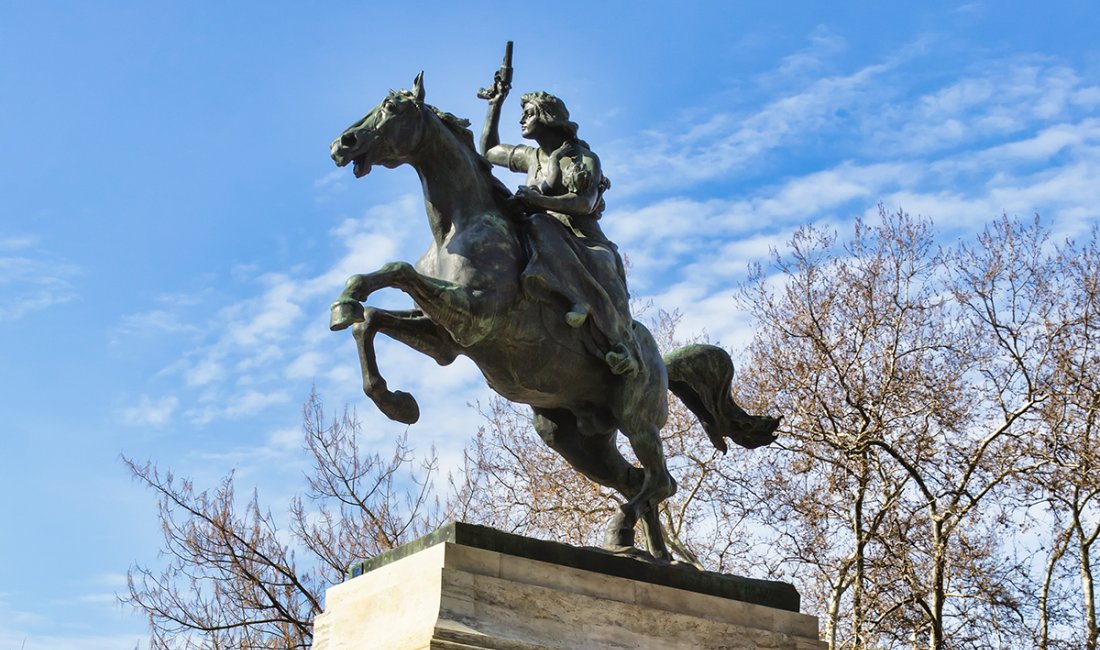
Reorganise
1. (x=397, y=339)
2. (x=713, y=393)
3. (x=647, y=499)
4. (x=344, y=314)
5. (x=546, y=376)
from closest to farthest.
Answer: (x=344, y=314)
(x=397, y=339)
(x=546, y=376)
(x=647, y=499)
(x=713, y=393)

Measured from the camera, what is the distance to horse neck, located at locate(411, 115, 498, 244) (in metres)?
7.99

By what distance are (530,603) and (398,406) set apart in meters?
1.36

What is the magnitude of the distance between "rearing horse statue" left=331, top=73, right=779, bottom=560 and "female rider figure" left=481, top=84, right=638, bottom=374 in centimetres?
10

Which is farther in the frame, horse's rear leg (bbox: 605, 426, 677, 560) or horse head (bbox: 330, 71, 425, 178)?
horse's rear leg (bbox: 605, 426, 677, 560)

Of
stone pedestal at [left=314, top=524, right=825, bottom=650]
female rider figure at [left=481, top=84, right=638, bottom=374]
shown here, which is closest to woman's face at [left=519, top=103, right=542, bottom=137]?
female rider figure at [left=481, top=84, right=638, bottom=374]

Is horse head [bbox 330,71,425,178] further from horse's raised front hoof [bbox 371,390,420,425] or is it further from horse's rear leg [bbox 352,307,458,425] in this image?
horse's raised front hoof [bbox 371,390,420,425]

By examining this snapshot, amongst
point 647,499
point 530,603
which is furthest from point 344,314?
point 647,499

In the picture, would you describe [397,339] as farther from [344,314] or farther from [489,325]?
[344,314]

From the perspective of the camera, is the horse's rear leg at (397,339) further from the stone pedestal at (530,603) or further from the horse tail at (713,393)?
the horse tail at (713,393)

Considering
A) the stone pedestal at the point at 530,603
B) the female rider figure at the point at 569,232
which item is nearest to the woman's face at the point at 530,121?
the female rider figure at the point at 569,232

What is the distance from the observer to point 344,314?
710 centimetres

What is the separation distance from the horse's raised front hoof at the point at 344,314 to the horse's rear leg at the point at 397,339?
1.44 feet

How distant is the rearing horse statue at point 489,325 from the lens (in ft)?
24.9

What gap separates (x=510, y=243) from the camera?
26.0 ft
